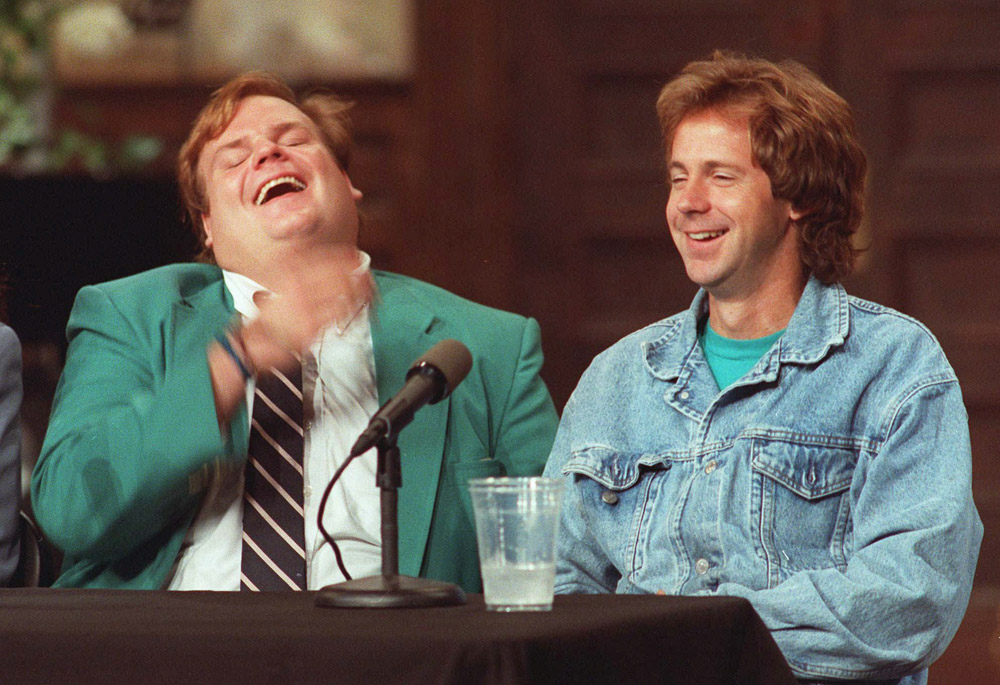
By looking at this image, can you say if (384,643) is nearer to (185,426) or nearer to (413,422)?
(185,426)

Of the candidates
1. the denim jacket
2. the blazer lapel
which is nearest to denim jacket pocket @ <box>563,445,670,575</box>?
the denim jacket

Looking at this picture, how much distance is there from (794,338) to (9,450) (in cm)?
108

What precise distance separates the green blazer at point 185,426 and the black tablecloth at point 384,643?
20.9 inches

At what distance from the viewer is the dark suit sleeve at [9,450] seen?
187 centimetres

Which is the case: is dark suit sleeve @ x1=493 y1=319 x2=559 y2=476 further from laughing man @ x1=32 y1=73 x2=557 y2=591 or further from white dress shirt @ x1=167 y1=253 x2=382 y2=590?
white dress shirt @ x1=167 y1=253 x2=382 y2=590

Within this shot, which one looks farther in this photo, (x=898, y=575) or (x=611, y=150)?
(x=611, y=150)

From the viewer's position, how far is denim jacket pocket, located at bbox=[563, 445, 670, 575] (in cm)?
186

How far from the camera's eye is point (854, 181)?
2.01 meters

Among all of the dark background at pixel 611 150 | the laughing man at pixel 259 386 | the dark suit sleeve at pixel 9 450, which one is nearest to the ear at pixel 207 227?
the laughing man at pixel 259 386

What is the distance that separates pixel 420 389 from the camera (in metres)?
1.34

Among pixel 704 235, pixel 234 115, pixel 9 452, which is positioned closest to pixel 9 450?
pixel 9 452

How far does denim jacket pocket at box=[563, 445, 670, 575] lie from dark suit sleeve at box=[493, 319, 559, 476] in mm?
258

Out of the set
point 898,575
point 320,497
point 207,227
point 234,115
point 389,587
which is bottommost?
point 320,497

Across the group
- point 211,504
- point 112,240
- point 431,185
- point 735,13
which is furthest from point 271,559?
point 735,13
